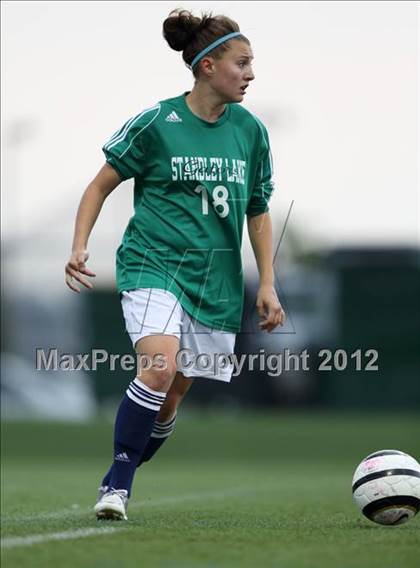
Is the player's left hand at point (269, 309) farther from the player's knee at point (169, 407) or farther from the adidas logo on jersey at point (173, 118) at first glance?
the adidas logo on jersey at point (173, 118)

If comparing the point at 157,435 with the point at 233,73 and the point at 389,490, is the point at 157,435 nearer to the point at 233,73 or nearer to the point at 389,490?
the point at 389,490

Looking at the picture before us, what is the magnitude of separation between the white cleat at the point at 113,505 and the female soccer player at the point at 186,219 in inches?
0.4

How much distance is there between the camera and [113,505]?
18.7 feet

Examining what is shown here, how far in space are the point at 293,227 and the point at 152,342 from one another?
4338 cm

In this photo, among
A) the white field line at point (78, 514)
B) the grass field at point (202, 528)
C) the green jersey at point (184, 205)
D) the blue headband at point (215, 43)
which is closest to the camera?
the grass field at point (202, 528)

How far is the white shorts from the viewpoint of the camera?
18.9 ft

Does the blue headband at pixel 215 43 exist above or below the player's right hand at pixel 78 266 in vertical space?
above

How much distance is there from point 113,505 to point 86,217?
134 centimetres

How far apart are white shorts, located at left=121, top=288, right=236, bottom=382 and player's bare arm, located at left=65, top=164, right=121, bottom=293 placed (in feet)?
0.88

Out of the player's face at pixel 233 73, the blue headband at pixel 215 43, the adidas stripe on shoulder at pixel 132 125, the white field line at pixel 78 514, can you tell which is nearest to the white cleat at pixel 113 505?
the white field line at pixel 78 514

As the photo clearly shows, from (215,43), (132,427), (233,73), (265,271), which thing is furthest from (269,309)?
(215,43)

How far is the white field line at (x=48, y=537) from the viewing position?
15.4 feet

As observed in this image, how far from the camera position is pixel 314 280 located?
80.1 feet

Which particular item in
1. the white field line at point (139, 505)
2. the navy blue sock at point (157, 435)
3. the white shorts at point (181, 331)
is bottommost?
the white field line at point (139, 505)
